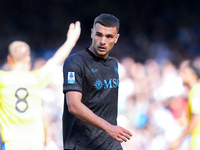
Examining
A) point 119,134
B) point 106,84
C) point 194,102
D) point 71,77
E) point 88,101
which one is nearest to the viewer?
point 119,134

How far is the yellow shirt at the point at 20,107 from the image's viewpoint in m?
4.94

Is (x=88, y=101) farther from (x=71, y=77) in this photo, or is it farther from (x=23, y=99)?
(x=23, y=99)

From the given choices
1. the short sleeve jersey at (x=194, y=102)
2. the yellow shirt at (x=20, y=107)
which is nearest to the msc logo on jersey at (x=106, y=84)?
the yellow shirt at (x=20, y=107)

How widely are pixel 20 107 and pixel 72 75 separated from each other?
153cm

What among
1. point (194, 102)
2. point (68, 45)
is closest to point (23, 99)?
point (68, 45)

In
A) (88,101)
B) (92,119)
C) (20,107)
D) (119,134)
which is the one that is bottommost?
(119,134)

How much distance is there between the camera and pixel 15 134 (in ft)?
16.2

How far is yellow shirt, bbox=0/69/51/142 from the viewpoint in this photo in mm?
4938

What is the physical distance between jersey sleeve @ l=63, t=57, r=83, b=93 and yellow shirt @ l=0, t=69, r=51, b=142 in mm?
1443

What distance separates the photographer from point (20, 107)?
4980 millimetres

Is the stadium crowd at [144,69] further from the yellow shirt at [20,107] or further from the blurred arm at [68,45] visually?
the blurred arm at [68,45]

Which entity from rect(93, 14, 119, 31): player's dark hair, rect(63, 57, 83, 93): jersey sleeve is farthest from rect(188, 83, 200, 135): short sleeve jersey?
rect(63, 57, 83, 93): jersey sleeve

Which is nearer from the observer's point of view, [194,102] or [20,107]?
[20,107]

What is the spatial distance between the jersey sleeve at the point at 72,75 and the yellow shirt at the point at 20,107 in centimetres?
144
